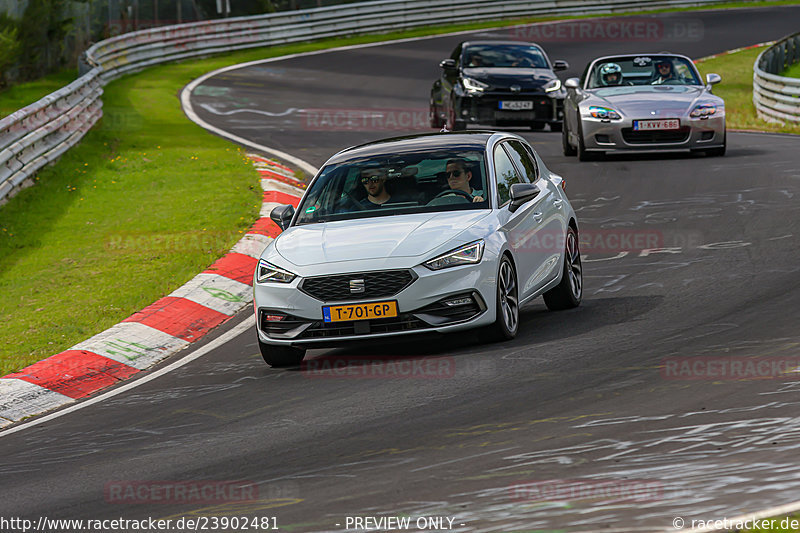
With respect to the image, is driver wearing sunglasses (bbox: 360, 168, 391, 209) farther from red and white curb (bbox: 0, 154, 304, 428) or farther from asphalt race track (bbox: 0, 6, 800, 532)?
red and white curb (bbox: 0, 154, 304, 428)

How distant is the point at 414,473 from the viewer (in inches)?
A: 233

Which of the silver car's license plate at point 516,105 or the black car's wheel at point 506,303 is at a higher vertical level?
the black car's wheel at point 506,303

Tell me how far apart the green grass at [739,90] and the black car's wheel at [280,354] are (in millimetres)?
16673

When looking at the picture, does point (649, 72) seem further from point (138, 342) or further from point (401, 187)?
point (138, 342)

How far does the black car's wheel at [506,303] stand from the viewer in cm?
870

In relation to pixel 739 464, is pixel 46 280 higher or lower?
lower

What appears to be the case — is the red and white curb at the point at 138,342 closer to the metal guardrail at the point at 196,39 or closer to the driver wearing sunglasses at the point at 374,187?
the driver wearing sunglasses at the point at 374,187

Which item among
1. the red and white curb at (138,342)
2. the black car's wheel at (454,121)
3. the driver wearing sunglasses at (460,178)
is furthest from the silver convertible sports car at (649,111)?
the driver wearing sunglasses at (460,178)

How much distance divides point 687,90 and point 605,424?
13.0m

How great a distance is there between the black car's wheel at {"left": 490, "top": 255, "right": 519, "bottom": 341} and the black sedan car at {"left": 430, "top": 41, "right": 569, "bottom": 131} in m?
13.3

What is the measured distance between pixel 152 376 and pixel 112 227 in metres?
6.13

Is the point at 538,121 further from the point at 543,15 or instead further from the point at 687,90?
the point at 543,15

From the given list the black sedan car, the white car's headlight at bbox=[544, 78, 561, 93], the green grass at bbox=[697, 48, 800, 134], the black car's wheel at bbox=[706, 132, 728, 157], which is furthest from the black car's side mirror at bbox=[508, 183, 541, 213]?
the green grass at bbox=[697, 48, 800, 134]

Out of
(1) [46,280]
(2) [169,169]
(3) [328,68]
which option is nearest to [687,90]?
(2) [169,169]
